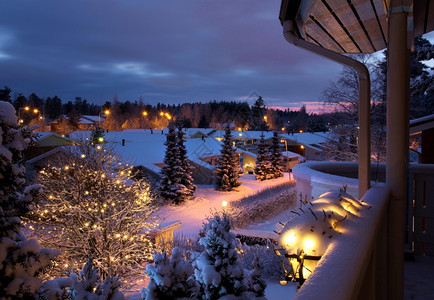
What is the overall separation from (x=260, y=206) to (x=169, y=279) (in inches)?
572

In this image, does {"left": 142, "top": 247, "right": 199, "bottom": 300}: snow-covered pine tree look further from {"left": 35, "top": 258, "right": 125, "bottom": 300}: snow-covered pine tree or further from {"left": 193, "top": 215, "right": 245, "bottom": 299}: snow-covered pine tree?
{"left": 193, "top": 215, "right": 245, "bottom": 299}: snow-covered pine tree

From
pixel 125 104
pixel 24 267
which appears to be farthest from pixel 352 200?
pixel 125 104

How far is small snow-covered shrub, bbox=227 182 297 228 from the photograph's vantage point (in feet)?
49.8

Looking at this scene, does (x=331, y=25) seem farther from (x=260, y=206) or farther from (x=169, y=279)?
(x=260, y=206)

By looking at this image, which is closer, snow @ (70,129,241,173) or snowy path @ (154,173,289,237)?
snowy path @ (154,173,289,237)

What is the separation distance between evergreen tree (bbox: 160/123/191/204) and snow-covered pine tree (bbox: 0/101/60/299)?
653 inches

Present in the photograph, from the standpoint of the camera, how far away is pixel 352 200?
146 centimetres

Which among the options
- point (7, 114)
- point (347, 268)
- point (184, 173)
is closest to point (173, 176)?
point (184, 173)

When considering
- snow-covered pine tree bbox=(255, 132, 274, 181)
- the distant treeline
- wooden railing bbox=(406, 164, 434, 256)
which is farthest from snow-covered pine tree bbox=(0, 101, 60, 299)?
the distant treeline

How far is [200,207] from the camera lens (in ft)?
61.8

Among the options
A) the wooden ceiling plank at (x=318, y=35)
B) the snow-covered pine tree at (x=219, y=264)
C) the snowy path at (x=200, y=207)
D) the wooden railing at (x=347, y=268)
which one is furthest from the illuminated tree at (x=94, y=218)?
the wooden railing at (x=347, y=268)

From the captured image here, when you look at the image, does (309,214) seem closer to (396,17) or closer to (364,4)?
(396,17)

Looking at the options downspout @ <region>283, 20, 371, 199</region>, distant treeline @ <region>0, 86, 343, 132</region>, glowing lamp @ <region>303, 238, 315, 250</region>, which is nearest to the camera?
glowing lamp @ <region>303, 238, 315, 250</region>

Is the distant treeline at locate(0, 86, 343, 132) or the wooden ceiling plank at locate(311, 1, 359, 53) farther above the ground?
the distant treeline at locate(0, 86, 343, 132)
